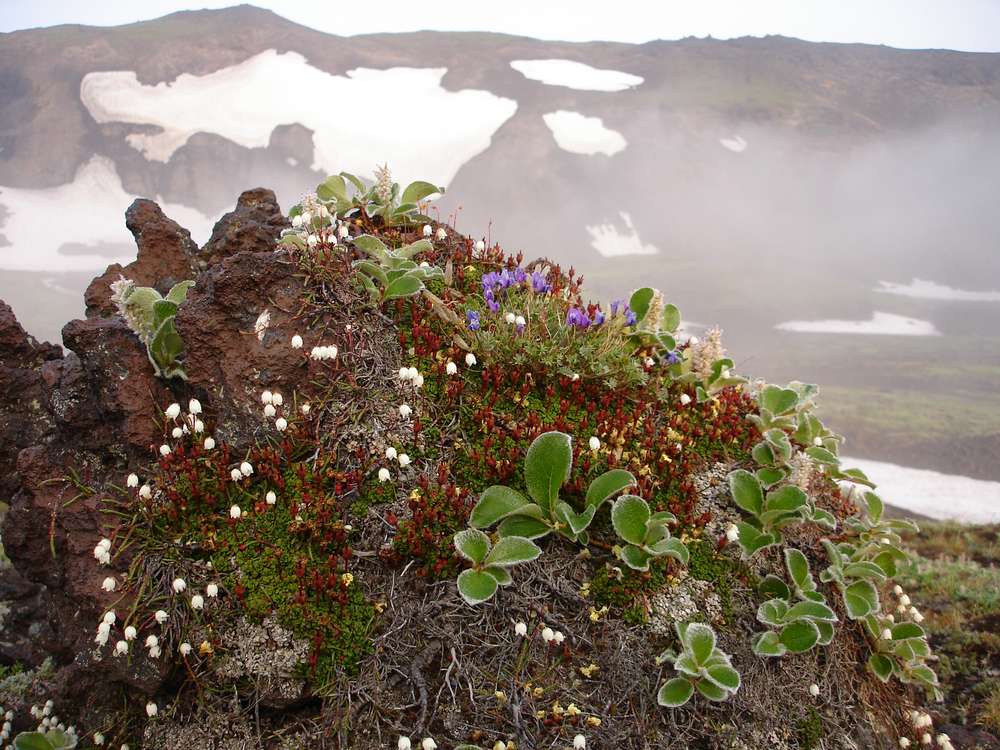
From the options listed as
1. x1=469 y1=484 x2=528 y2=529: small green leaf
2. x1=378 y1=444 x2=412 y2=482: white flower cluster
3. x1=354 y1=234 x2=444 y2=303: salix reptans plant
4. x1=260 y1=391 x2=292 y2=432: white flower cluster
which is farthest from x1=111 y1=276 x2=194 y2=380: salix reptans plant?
x1=469 y1=484 x2=528 y2=529: small green leaf

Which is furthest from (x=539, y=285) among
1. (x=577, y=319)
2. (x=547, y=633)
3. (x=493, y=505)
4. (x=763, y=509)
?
(x=547, y=633)

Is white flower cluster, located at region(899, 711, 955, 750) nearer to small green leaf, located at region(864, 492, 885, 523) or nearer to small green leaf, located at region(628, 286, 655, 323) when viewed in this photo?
small green leaf, located at region(864, 492, 885, 523)

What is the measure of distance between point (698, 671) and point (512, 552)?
1103 millimetres

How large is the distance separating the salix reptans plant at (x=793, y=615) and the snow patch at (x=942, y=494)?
768cm

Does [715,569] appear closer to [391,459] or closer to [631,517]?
[631,517]

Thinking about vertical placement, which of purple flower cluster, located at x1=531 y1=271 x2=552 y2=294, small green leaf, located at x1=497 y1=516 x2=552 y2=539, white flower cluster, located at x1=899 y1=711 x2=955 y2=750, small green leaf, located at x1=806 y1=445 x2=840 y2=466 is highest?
purple flower cluster, located at x1=531 y1=271 x2=552 y2=294

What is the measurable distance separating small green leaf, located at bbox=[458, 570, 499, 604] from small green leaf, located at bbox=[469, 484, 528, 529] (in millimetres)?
296

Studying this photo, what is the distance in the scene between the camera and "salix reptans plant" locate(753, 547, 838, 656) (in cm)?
340

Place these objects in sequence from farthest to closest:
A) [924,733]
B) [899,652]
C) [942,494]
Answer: [942,494] → [899,652] → [924,733]

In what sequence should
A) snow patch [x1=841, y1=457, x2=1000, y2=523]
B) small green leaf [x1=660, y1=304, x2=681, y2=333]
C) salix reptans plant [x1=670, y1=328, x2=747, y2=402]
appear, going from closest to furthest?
salix reptans plant [x1=670, y1=328, x2=747, y2=402], small green leaf [x1=660, y1=304, x2=681, y2=333], snow patch [x1=841, y1=457, x2=1000, y2=523]

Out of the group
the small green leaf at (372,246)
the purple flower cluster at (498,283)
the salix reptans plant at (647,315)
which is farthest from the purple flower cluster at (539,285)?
the small green leaf at (372,246)

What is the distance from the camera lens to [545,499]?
3455mm

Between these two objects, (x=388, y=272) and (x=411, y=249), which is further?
(x=411, y=249)

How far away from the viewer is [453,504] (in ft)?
11.1
